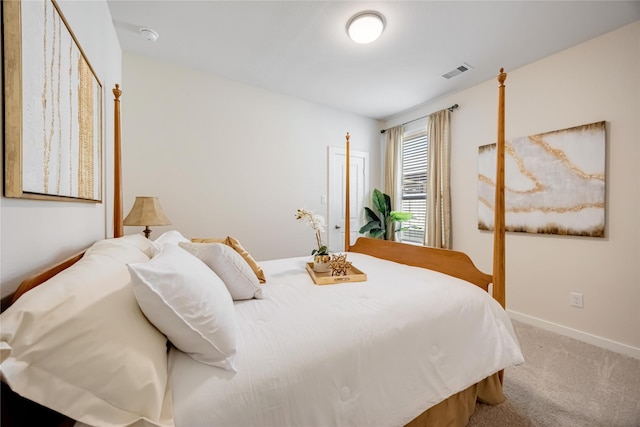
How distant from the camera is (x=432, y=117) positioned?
361 cm

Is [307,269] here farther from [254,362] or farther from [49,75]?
[49,75]

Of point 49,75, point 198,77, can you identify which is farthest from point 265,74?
point 49,75

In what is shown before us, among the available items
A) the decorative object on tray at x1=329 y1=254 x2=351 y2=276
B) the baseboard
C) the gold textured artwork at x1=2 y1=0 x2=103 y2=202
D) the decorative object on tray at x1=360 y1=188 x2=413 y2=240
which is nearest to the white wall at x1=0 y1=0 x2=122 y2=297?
the gold textured artwork at x1=2 y1=0 x2=103 y2=202

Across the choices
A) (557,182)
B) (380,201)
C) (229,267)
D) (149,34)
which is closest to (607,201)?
(557,182)

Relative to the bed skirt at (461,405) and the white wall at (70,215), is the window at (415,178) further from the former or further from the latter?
the white wall at (70,215)

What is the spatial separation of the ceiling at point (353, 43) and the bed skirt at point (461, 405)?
2.60m

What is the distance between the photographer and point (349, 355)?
945mm

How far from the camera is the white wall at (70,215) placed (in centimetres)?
77

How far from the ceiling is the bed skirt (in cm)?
260

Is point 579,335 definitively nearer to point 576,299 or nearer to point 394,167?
point 576,299

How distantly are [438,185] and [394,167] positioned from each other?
2.97ft

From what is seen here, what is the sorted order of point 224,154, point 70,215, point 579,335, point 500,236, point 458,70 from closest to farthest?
point 70,215 → point 500,236 → point 579,335 → point 458,70 → point 224,154

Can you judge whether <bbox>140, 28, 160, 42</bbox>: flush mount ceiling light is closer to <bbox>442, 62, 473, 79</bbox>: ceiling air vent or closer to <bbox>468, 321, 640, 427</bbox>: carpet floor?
<bbox>442, 62, 473, 79</bbox>: ceiling air vent

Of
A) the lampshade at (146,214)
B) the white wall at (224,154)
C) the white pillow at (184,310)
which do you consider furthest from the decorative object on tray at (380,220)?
the white pillow at (184,310)
